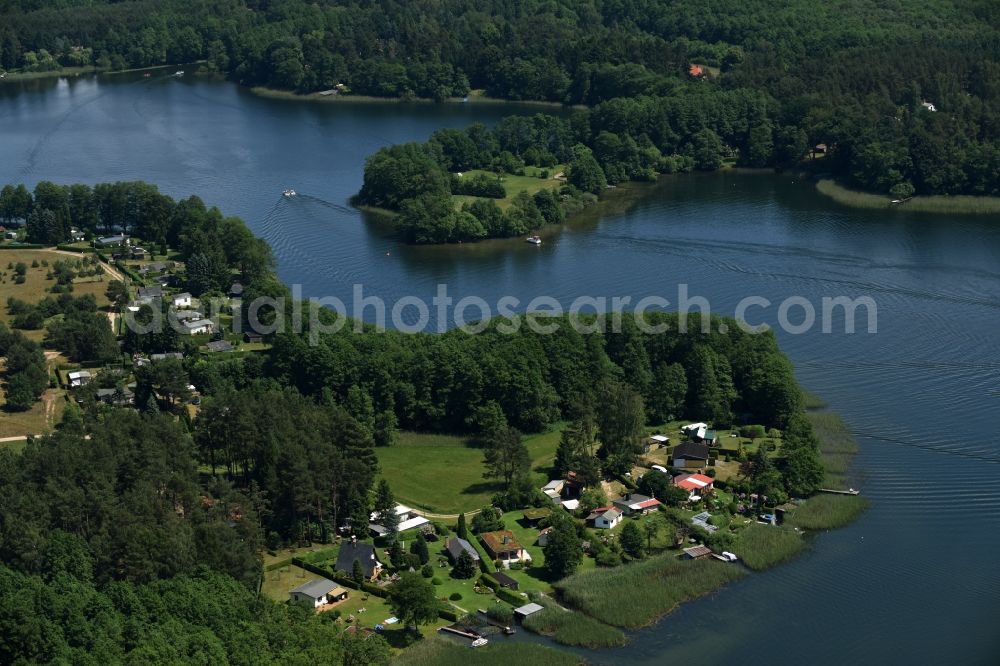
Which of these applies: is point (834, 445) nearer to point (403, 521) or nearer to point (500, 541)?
point (500, 541)

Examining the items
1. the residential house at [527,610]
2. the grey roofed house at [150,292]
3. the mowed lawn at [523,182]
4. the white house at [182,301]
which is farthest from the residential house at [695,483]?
the mowed lawn at [523,182]

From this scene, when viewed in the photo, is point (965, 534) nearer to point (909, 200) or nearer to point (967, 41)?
point (909, 200)

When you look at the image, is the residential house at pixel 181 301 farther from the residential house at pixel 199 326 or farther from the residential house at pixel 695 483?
the residential house at pixel 695 483

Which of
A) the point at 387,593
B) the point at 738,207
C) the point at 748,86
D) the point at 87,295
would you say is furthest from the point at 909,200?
the point at 387,593

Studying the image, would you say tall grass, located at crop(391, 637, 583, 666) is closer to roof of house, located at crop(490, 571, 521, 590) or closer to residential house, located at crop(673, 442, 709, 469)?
roof of house, located at crop(490, 571, 521, 590)

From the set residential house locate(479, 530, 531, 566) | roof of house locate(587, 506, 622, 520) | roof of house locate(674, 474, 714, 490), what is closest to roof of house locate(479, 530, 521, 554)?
→ residential house locate(479, 530, 531, 566)
